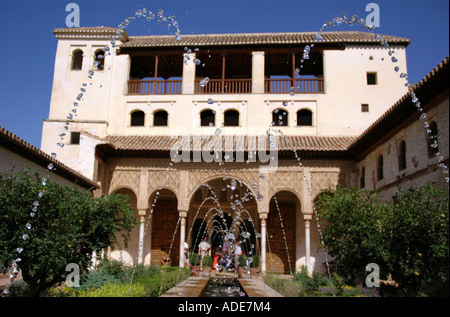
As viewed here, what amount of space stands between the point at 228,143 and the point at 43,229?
11.9 meters

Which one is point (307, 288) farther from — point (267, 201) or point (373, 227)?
point (267, 201)

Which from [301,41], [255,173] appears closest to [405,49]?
[301,41]

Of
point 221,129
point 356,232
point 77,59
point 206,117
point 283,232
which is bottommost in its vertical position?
point 356,232

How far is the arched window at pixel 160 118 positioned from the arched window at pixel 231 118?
2989mm

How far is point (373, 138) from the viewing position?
16.8 m

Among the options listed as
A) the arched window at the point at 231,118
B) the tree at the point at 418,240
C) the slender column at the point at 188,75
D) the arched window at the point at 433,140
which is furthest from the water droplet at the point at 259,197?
the tree at the point at 418,240

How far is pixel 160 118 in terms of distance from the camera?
21812mm

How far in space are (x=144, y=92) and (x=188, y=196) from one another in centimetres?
593

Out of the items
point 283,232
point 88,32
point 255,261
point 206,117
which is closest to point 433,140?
point 255,261

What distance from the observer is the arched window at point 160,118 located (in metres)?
21.7

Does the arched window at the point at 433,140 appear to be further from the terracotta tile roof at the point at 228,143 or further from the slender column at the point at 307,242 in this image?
the slender column at the point at 307,242

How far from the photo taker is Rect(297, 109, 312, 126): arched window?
69.4ft

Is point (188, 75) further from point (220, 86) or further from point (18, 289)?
point (18, 289)

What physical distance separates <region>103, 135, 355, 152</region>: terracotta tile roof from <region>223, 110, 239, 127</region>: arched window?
100 cm
